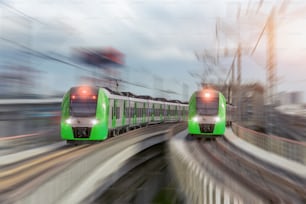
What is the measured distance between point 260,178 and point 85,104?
38.0 ft

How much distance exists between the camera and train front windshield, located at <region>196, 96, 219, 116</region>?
29000mm

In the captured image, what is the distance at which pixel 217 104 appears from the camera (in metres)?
29.1

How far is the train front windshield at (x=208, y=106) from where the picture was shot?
29.0 metres

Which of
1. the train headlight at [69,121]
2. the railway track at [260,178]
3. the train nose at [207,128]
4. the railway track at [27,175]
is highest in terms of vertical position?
the train headlight at [69,121]

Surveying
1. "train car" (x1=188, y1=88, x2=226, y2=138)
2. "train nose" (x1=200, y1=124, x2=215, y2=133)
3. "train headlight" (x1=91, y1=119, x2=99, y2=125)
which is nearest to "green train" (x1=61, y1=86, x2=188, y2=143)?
"train headlight" (x1=91, y1=119, x2=99, y2=125)

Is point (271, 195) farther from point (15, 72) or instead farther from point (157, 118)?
point (157, 118)

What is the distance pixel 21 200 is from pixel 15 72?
113 ft

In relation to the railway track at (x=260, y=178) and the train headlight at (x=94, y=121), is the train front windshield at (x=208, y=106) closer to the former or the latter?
the railway track at (x=260, y=178)

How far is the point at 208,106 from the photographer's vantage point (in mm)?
29109

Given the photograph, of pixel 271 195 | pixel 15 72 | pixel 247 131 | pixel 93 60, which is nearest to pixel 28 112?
pixel 15 72

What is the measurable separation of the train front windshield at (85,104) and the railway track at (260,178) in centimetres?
646

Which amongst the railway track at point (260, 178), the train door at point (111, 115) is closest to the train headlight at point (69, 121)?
the train door at point (111, 115)

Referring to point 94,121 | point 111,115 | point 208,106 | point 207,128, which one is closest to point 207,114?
point 208,106

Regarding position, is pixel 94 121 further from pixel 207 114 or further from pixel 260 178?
pixel 260 178
